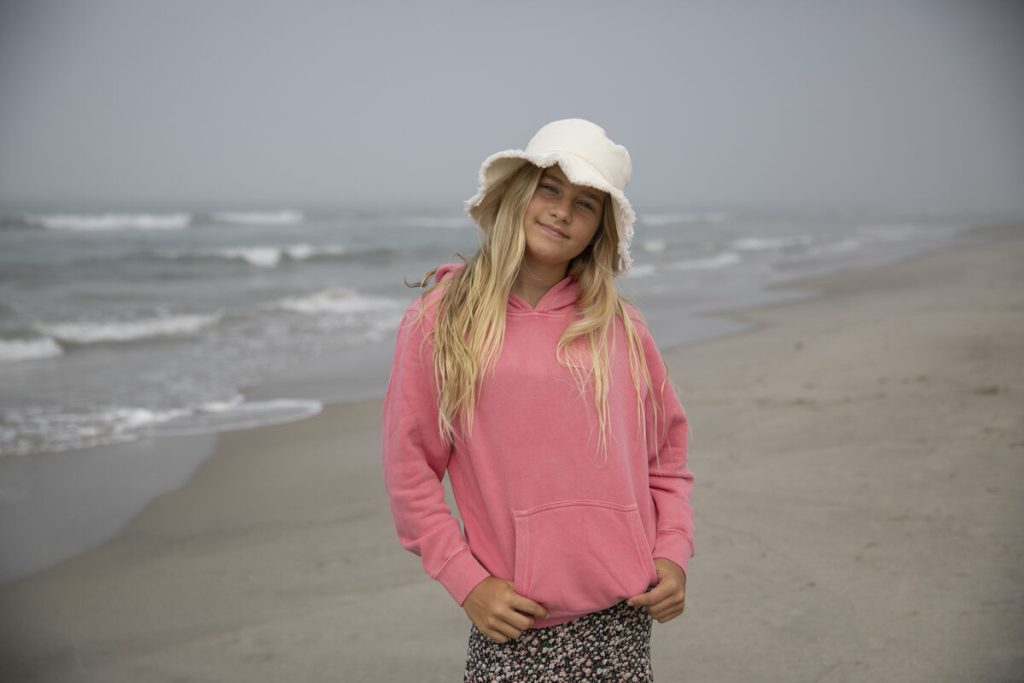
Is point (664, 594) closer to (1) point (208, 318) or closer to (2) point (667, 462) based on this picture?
(2) point (667, 462)

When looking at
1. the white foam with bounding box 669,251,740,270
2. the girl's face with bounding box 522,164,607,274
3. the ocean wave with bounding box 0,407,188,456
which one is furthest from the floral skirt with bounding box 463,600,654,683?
the white foam with bounding box 669,251,740,270

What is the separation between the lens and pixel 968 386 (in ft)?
18.9

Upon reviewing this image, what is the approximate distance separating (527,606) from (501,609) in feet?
0.16

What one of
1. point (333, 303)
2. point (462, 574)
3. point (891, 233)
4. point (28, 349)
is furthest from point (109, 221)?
point (462, 574)

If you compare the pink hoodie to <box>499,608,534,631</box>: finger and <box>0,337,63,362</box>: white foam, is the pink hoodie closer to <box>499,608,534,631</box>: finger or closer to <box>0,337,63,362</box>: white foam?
<box>499,608,534,631</box>: finger

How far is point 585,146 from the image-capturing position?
1739 mm

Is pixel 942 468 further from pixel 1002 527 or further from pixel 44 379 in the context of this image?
pixel 44 379

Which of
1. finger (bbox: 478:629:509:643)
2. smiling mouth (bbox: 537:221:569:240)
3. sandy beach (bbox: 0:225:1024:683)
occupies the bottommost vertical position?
sandy beach (bbox: 0:225:1024:683)

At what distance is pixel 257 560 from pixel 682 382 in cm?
416

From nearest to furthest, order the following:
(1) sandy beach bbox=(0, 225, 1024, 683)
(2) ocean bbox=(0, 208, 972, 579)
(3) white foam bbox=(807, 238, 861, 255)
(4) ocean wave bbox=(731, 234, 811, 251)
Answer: (1) sandy beach bbox=(0, 225, 1024, 683), (2) ocean bbox=(0, 208, 972, 579), (3) white foam bbox=(807, 238, 861, 255), (4) ocean wave bbox=(731, 234, 811, 251)

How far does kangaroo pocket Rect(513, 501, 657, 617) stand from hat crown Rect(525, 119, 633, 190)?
0.68 m

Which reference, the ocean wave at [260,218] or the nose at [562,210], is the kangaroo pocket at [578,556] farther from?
the ocean wave at [260,218]

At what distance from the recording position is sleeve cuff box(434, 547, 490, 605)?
64.7 inches

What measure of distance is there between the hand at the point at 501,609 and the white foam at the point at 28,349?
894 centimetres
